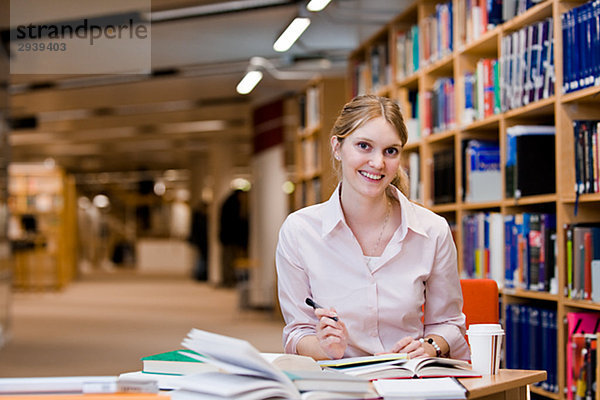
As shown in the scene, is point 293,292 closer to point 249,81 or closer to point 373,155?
point 373,155

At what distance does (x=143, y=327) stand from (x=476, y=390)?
27.1ft

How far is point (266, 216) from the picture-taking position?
11.5 meters

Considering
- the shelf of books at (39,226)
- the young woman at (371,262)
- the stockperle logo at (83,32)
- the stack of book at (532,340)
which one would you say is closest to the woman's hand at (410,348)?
the young woman at (371,262)

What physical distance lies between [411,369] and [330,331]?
30cm

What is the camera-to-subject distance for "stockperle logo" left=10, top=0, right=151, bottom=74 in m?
6.72

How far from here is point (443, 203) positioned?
5145 millimetres

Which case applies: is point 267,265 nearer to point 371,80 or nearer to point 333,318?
point 371,80

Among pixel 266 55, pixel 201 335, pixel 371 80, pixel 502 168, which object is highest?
pixel 266 55

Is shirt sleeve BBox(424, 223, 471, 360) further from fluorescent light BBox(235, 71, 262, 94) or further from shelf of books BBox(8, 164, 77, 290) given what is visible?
shelf of books BBox(8, 164, 77, 290)

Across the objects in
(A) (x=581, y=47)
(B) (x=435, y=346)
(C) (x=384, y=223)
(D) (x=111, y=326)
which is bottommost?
(D) (x=111, y=326)

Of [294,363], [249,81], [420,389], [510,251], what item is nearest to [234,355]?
[294,363]

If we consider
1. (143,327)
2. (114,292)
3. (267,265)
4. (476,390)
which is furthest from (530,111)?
(114,292)

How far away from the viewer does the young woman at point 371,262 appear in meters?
2.25

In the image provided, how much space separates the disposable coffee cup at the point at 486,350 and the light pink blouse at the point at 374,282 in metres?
0.35
